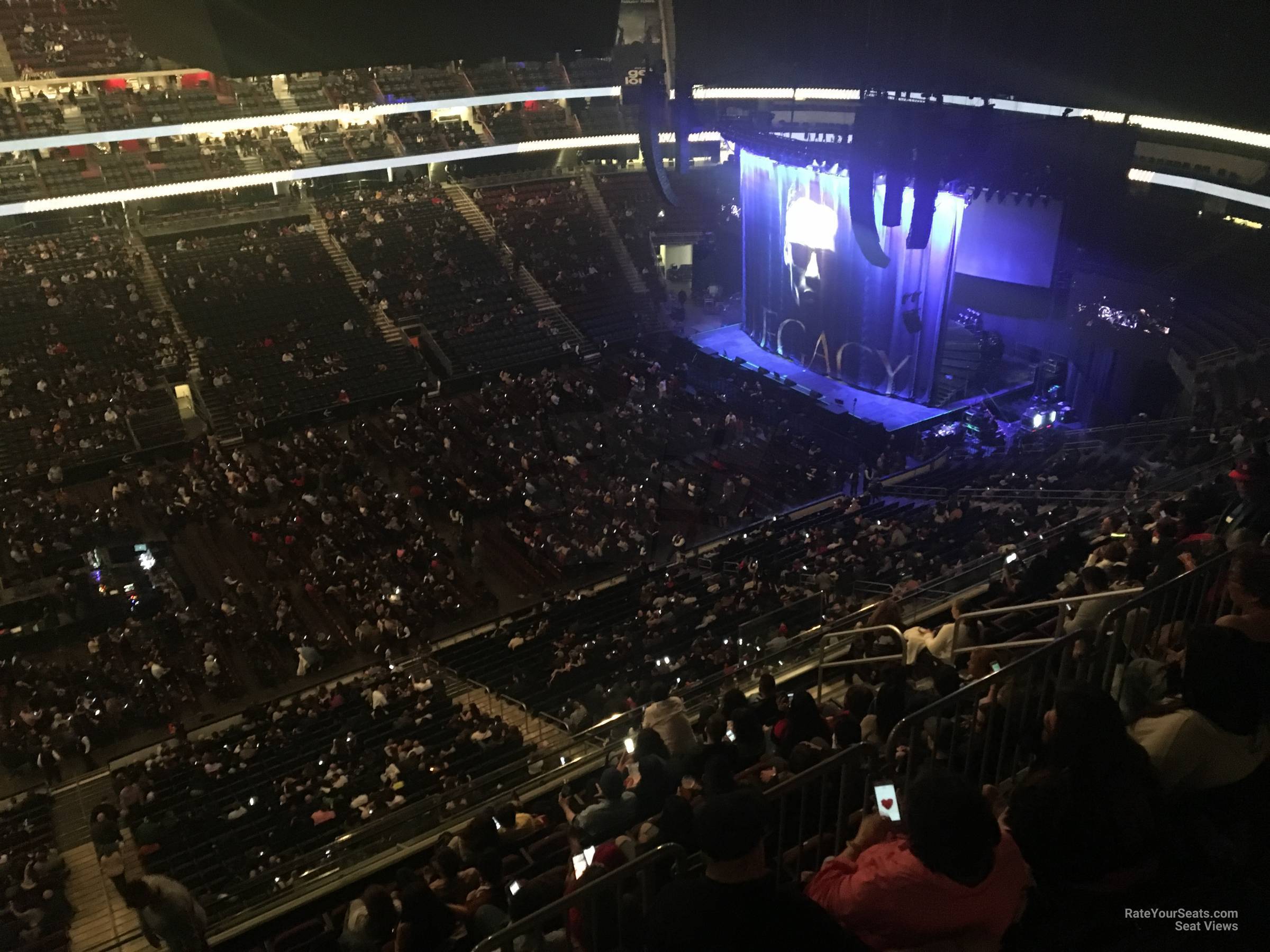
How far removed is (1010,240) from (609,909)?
21.1 meters

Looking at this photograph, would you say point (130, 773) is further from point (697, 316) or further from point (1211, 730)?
point (697, 316)

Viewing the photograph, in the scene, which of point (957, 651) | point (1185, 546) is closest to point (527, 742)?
point (957, 651)

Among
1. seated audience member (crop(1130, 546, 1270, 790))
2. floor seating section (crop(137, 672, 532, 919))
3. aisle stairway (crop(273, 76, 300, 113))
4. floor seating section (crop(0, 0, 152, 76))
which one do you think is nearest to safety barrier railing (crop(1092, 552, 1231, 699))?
seated audience member (crop(1130, 546, 1270, 790))

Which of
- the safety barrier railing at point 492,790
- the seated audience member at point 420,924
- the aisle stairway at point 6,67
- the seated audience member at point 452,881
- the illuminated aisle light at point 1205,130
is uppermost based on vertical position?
the aisle stairway at point 6,67

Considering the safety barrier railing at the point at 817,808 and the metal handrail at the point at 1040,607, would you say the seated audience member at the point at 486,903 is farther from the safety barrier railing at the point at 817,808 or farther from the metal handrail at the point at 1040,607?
the metal handrail at the point at 1040,607

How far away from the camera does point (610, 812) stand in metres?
4.88

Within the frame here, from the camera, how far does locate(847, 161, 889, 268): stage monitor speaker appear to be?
1931 centimetres

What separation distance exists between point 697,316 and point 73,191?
17862mm

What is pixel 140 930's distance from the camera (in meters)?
8.25

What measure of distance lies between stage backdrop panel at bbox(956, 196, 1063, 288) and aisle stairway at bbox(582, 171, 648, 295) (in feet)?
34.6

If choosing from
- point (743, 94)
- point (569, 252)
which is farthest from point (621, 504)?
point (743, 94)

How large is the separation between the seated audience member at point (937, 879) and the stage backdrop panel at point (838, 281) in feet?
68.3

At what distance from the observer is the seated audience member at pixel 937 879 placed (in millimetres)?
2863

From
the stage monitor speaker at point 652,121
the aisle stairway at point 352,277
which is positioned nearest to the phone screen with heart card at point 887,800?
the stage monitor speaker at point 652,121
